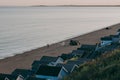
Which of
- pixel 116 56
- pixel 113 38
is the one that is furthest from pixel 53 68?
pixel 113 38

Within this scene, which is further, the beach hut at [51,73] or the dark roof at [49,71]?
the dark roof at [49,71]

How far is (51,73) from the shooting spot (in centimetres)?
2181

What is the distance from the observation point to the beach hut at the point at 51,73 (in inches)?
849

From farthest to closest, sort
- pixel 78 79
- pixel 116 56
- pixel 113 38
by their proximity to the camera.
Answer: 1. pixel 113 38
2. pixel 116 56
3. pixel 78 79

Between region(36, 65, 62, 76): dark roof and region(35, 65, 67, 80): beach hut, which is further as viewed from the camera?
region(36, 65, 62, 76): dark roof

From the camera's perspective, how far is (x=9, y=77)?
73.1 ft

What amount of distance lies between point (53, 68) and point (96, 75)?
700 centimetres

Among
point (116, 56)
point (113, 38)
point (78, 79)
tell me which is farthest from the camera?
point (113, 38)

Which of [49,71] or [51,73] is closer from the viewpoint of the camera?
[51,73]

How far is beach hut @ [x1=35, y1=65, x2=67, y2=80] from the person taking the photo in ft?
70.8

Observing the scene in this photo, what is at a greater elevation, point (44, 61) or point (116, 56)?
point (116, 56)

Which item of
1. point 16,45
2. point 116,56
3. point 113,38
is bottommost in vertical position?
point 16,45

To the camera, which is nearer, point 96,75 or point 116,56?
point 96,75

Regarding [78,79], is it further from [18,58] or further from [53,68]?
[18,58]
